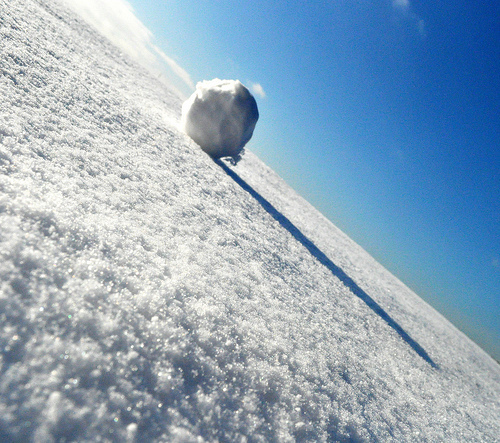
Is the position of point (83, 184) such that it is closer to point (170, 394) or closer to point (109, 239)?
point (109, 239)

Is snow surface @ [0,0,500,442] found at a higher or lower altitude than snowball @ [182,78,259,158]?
lower

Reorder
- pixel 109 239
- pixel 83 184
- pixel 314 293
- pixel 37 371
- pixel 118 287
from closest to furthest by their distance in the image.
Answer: pixel 37 371 → pixel 118 287 → pixel 109 239 → pixel 83 184 → pixel 314 293

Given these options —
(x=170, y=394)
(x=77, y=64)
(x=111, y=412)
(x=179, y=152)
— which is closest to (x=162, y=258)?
(x=170, y=394)

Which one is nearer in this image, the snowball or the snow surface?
the snow surface

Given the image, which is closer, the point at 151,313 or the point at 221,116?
the point at 151,313

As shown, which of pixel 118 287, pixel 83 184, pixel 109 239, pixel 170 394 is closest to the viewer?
pixel 170 394
